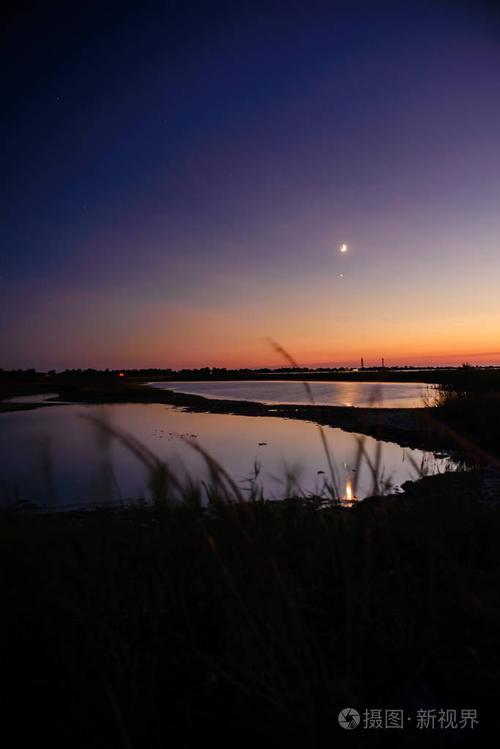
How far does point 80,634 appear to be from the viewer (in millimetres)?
2252

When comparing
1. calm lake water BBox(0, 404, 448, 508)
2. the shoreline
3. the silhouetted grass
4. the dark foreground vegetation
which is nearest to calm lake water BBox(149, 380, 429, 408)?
the shoreline

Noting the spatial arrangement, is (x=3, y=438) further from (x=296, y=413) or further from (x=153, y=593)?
(x=153, y=593)

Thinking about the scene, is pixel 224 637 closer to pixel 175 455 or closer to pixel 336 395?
pixel 175 455

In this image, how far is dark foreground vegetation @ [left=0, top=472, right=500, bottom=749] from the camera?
6.03 ft

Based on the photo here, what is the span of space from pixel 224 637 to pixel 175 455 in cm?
301

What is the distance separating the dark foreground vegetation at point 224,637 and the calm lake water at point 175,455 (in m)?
0.57

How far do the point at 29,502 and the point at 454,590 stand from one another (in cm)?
735

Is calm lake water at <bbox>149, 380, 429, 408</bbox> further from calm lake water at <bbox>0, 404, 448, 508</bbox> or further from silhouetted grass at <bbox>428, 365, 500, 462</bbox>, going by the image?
calm lake water at <bbox>0, 404, 448, 508</bbox>

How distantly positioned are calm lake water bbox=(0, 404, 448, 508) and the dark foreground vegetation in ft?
1.87

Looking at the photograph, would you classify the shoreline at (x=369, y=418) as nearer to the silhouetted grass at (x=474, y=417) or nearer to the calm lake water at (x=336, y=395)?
the silhouetted grass at (x=474, y=417)

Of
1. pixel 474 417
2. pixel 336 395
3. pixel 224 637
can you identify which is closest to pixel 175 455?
pixel 224 637

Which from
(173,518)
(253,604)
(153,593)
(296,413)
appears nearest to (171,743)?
(253,604)

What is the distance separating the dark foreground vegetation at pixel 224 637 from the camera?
6.03 ft

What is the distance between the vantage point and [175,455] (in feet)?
17.0
